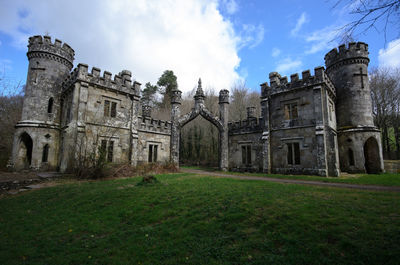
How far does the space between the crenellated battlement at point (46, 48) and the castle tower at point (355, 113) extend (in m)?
25.1

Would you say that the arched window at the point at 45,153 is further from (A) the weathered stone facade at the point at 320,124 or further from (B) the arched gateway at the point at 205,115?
(A) the weathered stone facade at the point at 320,124

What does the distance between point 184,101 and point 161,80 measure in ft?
24.1

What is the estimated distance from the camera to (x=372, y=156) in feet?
54.1

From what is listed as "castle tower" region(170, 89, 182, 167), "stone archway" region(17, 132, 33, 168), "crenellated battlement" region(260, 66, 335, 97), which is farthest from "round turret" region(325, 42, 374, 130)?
"stone archway" region(17, 132, 33, 168)

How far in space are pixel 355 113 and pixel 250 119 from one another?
29.1 feet

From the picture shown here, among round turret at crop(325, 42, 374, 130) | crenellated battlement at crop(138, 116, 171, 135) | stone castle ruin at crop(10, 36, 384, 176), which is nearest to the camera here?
stone castle ruin at crop(10, 36, 384, 176)

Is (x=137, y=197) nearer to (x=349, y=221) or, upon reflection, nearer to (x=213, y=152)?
(x=349, y=221)

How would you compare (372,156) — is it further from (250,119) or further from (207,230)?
(207,230)

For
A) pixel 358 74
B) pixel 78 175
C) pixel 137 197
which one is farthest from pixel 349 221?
pixel 358 74

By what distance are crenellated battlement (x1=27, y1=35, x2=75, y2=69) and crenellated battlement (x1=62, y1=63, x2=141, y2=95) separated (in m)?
2.42

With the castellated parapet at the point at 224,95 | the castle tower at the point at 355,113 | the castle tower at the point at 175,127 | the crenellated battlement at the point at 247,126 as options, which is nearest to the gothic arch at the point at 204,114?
the castle tower at the point at 175,127

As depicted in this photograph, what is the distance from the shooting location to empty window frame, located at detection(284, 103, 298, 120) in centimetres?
1630

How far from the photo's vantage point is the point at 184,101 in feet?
121

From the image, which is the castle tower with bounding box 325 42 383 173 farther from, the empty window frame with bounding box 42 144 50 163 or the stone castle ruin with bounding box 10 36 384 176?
the empty window frame with bounding box 42 144 50 163
